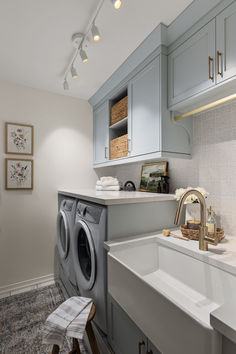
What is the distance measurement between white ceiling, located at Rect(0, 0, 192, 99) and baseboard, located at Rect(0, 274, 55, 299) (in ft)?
7.78

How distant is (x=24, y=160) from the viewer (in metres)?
2.28

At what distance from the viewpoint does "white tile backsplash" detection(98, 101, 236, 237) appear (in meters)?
1.35

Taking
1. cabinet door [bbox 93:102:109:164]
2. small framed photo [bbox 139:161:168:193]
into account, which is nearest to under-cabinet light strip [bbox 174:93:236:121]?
small framed photo [bbox 139:161:168:193]

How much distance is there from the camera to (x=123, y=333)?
1.07 m

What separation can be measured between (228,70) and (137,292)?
1265 mm

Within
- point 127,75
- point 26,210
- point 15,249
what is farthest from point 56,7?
point 15,249

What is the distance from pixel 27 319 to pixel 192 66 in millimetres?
2527

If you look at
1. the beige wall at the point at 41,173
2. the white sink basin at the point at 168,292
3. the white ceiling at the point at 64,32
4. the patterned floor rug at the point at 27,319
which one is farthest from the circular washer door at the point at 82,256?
the white ceiling at the point at 64,32

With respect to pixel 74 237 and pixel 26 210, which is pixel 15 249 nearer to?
pixel 26 210

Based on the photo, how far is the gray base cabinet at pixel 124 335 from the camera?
0.91 metres

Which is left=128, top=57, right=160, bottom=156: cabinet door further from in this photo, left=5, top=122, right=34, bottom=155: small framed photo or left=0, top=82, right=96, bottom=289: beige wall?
left=5, top=122, right=34, bottom=155: small framed photo

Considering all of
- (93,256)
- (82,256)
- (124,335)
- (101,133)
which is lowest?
(124,335)

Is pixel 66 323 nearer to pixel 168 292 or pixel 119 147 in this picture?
pixel 168 292

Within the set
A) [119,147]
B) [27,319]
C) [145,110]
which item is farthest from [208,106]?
[27,319]
